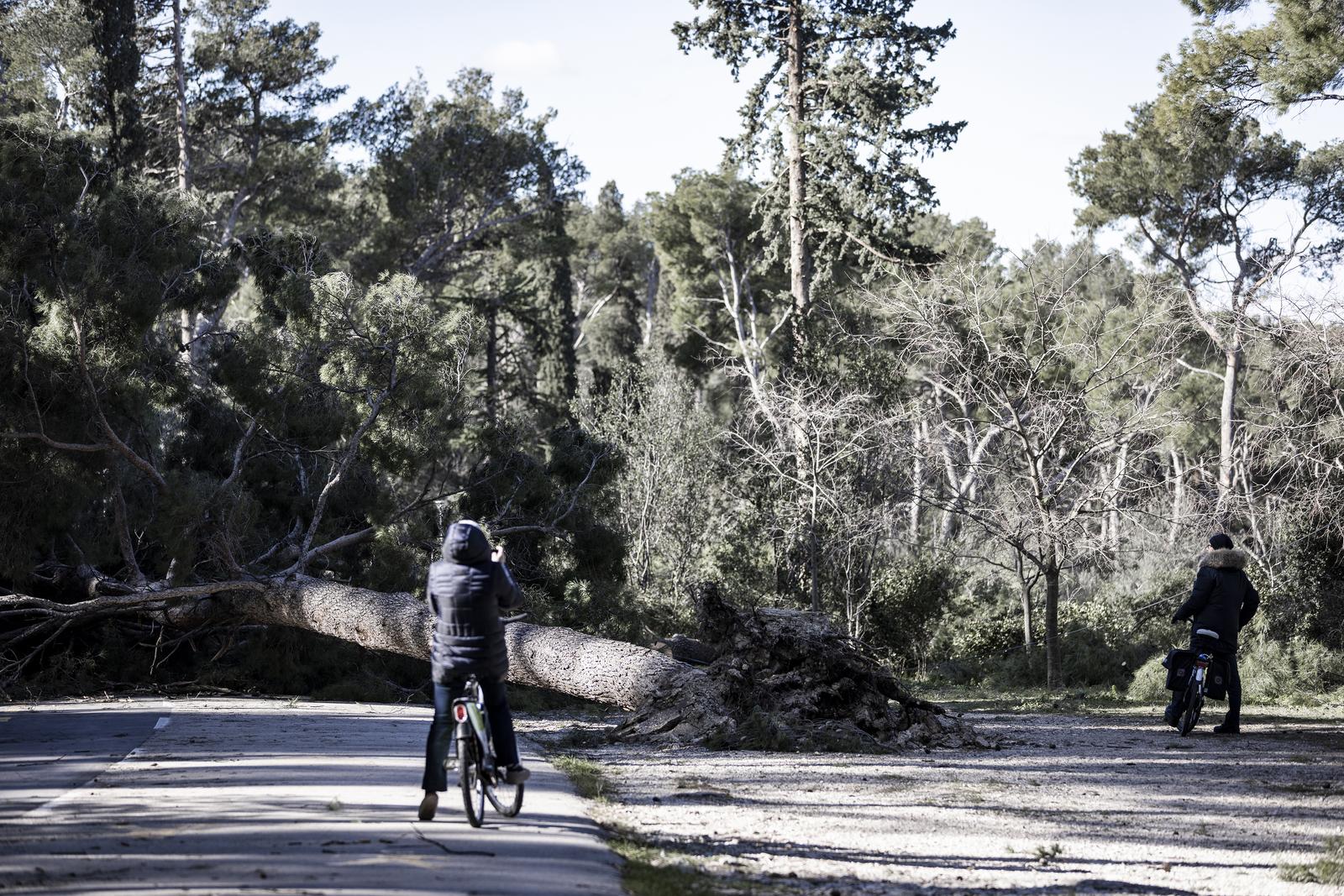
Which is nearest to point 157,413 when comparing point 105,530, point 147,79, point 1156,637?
point 105,530

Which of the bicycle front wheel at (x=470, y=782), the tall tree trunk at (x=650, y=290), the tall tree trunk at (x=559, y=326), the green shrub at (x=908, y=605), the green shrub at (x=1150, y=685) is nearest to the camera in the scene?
the bicycle front wheel at (x=470, y=782)

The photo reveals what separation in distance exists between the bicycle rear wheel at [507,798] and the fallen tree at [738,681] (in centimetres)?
472

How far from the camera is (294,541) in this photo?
1798 cm

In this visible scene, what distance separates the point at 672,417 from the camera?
28.8 metres

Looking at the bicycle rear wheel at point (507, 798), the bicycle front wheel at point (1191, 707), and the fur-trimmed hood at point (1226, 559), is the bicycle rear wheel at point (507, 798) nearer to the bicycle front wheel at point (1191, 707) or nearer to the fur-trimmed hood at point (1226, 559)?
the bicycle front wheel at point (1191, 707)

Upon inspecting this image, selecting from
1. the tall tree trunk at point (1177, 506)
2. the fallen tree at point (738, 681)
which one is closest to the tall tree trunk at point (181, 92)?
the fallen tree at point (738, 681)

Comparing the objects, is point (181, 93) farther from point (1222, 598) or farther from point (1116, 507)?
point (1222, 598)

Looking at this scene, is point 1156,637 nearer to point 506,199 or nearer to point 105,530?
point 105,530

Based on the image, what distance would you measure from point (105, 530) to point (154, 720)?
6.10 m

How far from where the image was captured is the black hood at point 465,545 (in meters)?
6.82

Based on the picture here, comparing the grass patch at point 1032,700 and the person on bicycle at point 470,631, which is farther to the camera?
the grass patch at point 1032,700

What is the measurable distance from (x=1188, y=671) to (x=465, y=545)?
330 inches

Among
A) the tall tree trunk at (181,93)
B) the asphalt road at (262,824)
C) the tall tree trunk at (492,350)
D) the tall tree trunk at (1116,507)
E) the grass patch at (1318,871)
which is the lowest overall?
the grass patch at (1318,871)

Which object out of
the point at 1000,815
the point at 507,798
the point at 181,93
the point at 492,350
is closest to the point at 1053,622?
the point at 1000,815
